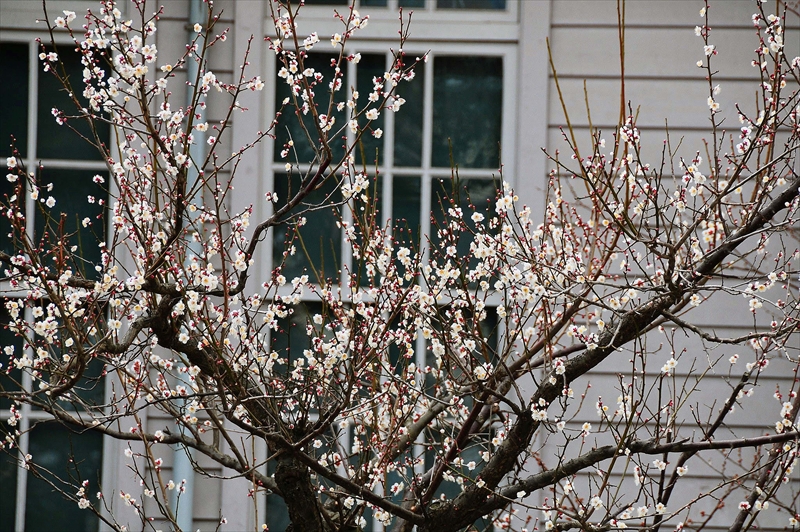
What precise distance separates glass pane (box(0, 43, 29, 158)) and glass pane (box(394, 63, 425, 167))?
59.8 inches

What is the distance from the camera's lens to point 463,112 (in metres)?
3.34

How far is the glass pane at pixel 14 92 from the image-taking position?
3.30 meters

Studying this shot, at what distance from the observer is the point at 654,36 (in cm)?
323

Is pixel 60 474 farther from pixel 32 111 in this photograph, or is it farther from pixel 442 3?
pixel 442 3

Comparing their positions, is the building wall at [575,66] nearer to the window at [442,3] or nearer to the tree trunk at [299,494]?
the window at [442,3]

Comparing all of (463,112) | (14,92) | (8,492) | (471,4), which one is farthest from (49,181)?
(471,4)

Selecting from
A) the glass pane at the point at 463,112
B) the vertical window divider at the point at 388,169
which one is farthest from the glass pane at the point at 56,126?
the glass pane at the point at 463,112

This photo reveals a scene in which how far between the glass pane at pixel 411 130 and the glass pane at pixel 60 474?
1.65 m

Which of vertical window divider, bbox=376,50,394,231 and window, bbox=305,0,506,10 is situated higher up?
window, bbox=305,0,506,10

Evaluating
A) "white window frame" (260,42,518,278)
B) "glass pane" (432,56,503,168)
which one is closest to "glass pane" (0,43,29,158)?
"white window frame" (260,42,518,278)

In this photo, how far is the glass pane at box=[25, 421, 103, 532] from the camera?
10.3 ft

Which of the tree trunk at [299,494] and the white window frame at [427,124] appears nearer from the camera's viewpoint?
the tree trunk at [299,494]

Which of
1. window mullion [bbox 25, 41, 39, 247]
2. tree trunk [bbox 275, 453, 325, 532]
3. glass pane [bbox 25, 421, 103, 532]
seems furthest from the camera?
window mullion [bbox 25, 41, 39, 247]

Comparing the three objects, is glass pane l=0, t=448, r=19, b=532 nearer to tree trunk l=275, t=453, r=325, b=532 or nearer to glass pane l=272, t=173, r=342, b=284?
glass pane l=272, t=173, r=342, b=284
